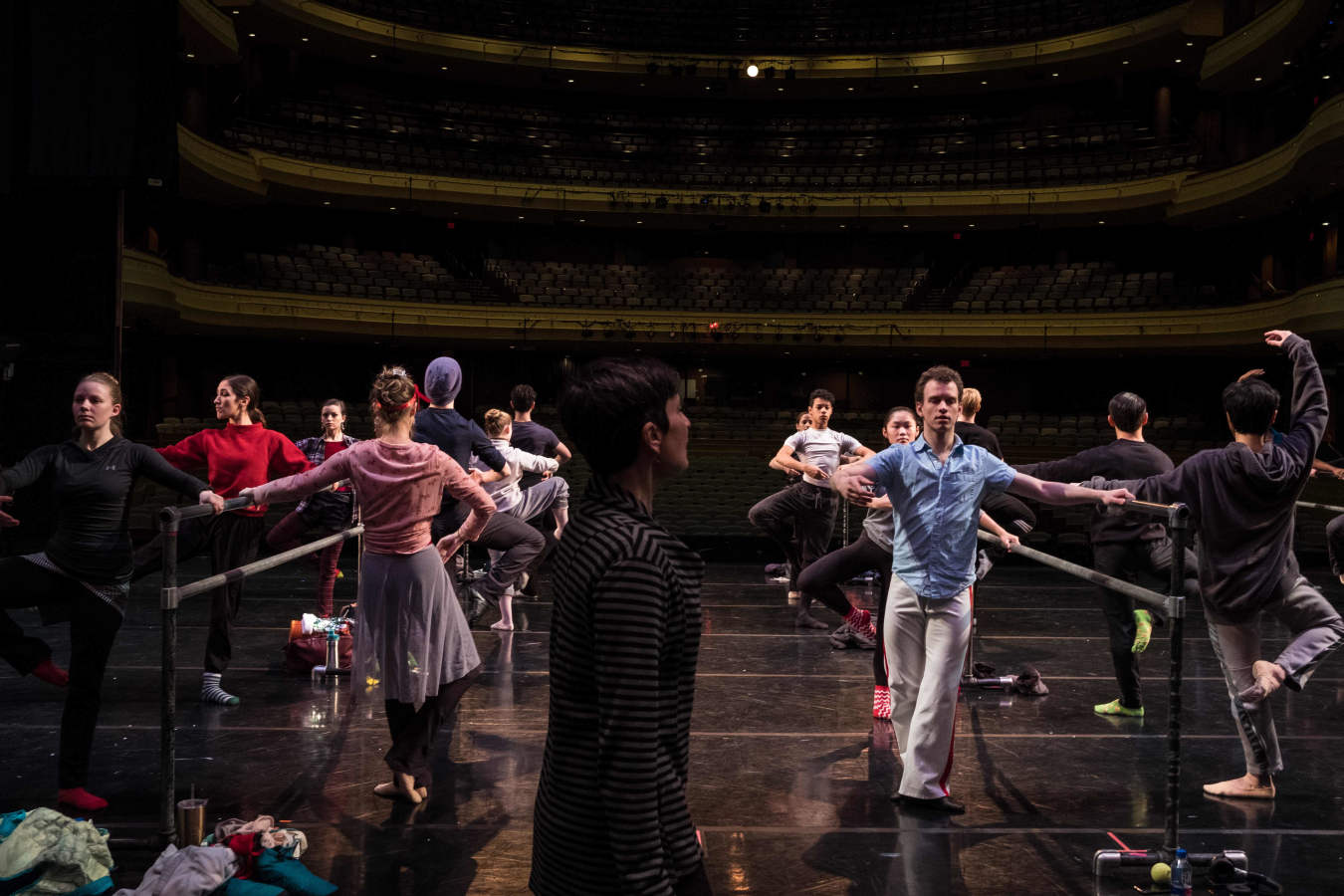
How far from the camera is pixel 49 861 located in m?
3.33

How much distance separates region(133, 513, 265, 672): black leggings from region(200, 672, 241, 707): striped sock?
5 cm

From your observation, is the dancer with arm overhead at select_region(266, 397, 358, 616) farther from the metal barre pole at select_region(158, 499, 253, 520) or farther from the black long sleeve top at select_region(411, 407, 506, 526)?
the metal barre pole at select_region(158, 499, 253, 520)

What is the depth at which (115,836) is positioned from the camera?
386cm

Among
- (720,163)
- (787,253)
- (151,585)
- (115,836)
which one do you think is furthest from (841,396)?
(115,836)

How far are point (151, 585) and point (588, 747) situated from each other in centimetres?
1010

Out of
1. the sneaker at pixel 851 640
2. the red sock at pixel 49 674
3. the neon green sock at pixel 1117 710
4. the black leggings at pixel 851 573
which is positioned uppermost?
the black leggings at pixel 851 573

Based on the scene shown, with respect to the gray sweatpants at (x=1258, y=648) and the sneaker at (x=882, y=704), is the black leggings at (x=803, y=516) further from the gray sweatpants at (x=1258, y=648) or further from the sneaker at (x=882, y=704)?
the gray sweatpants at (x=1258, y=648)

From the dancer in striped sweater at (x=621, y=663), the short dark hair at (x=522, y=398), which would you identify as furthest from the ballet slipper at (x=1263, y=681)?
the short dark hair at (x=522, y=398)

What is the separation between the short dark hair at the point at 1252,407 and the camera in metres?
4.26

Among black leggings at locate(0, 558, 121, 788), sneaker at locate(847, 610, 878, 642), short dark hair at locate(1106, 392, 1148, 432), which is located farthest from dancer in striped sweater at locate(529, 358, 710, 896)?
sneaker at locate(847, 610, 878, 642)

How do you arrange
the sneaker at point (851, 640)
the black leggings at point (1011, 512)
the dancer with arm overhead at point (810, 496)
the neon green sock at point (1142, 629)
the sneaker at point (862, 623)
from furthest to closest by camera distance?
the dancer with arm overhead at point (810, 496), the sneaker at point (851, 640), the sneaker at point (862, 623), the black leggings at point (1011, 512), the neon green sock at point (1142, 629)

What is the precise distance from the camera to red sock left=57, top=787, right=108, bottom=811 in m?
4.11

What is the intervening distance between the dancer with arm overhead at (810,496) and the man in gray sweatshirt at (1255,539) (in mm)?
3750

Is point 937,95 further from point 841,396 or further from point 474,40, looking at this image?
point 474,40
